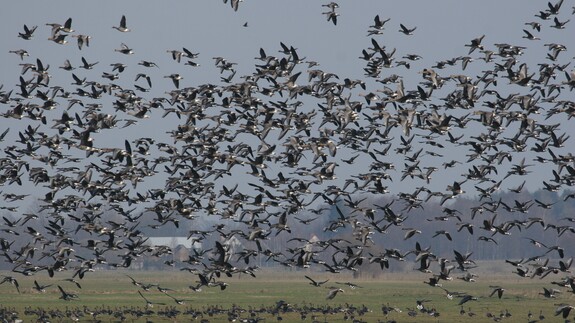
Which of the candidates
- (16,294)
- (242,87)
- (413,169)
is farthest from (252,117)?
(16,294)

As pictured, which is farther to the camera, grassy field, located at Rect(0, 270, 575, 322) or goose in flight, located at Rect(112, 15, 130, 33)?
grassy field, located at Rect(0, 270, 575, 322)

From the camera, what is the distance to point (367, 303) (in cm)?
8488

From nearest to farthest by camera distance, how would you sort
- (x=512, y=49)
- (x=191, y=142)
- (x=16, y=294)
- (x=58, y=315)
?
(x=512, y=49) → (x=191, y=142) → (x=58, y=315) → (x=16, y=294)

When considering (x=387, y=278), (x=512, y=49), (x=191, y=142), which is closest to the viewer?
(x=512, y=49)

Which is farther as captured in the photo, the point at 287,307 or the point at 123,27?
the point at 287,307

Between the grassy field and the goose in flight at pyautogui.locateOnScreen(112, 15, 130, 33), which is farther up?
the goose in flight at pyautogui.locateOnScreen(112, 15, 130, 33)

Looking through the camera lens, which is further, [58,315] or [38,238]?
[58,315]

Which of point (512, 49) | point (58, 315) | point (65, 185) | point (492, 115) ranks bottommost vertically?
point (58, 315)

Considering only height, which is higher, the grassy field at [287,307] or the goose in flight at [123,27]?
the goose in flight at [123,27]

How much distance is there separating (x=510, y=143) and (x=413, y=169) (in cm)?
524

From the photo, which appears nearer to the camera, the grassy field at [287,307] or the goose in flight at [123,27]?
the goose in flight at [123,27]

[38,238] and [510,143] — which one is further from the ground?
[510,143]

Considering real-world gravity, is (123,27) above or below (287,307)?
above

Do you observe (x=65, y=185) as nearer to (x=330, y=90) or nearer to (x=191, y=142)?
(x=191, y=142)
